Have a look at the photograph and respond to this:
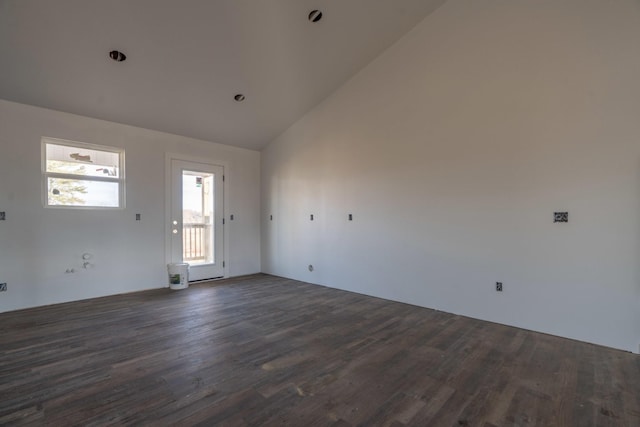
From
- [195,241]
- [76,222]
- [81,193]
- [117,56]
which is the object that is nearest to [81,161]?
[81,193]

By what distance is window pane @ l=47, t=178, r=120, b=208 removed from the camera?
4.23 meters

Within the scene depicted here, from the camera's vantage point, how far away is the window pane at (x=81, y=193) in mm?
4234

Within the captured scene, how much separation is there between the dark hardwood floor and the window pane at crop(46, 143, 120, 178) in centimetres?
199

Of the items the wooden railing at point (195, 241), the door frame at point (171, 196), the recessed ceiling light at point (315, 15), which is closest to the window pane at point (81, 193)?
the door frame at point (171, 196)

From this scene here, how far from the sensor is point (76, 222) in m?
4.38

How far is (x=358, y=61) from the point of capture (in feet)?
14.8

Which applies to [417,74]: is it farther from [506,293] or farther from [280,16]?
[506,293]

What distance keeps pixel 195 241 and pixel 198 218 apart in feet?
1.44

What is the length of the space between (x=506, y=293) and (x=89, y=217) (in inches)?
226

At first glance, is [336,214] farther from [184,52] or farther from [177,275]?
[184,52]

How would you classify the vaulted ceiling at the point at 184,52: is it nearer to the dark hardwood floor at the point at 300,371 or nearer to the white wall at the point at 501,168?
the white wall at the point at 501,168

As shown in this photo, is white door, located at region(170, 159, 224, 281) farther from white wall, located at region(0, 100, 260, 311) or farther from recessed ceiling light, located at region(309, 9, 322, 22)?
recessed ceiling light, located at region(309, 9, 322, 22)

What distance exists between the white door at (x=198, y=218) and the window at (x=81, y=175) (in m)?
0.86

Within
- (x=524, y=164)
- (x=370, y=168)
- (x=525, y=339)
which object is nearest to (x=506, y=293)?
(x=525, y=339)
